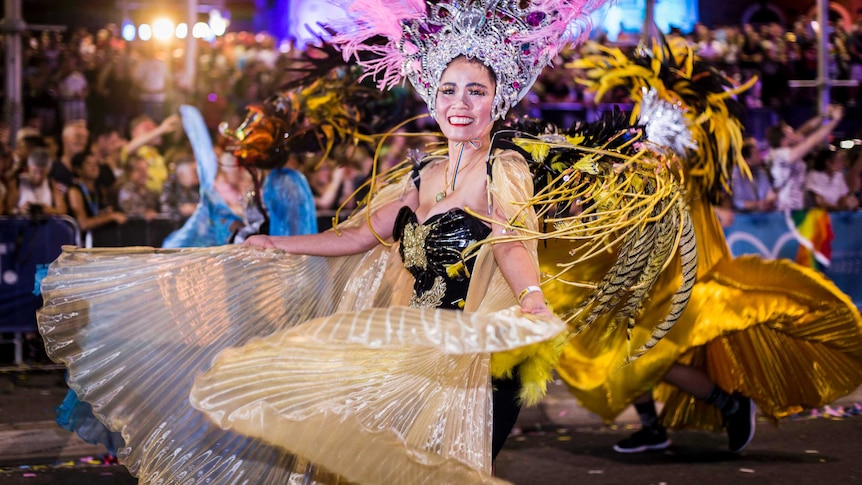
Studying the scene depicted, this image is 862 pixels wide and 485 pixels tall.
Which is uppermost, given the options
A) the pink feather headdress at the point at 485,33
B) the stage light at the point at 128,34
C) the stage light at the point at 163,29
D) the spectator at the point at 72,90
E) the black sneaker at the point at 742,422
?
the stage light at the point at 163,29

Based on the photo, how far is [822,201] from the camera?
10.3 m

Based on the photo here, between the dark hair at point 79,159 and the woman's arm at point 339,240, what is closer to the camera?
the woman's arm at point 339,240

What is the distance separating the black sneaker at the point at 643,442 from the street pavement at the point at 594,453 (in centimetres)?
6

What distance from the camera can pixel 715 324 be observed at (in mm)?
5699

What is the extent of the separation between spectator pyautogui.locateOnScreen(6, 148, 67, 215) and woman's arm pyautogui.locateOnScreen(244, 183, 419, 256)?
175 inches

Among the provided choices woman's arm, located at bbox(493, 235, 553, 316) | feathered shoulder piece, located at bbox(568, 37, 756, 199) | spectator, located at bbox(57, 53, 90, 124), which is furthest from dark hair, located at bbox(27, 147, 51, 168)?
woman's arm, located at bbox(493, 235, 553, 316)

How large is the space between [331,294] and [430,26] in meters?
1.20

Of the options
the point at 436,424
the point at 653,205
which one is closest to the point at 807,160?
the point at 653,205

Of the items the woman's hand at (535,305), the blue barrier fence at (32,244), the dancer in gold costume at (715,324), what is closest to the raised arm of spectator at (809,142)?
the blue barrier fence at (32,244)

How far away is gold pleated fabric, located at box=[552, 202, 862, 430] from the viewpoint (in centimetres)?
569

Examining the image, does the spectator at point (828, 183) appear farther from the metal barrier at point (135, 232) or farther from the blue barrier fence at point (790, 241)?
the metal barrier at point (135, 232)

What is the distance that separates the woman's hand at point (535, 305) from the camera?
134 inches

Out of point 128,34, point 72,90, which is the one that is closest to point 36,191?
point 72,90

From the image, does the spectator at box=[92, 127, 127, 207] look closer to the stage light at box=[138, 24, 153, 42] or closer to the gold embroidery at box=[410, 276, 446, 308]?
the stage light at box=[138, 24, 153, 42]
